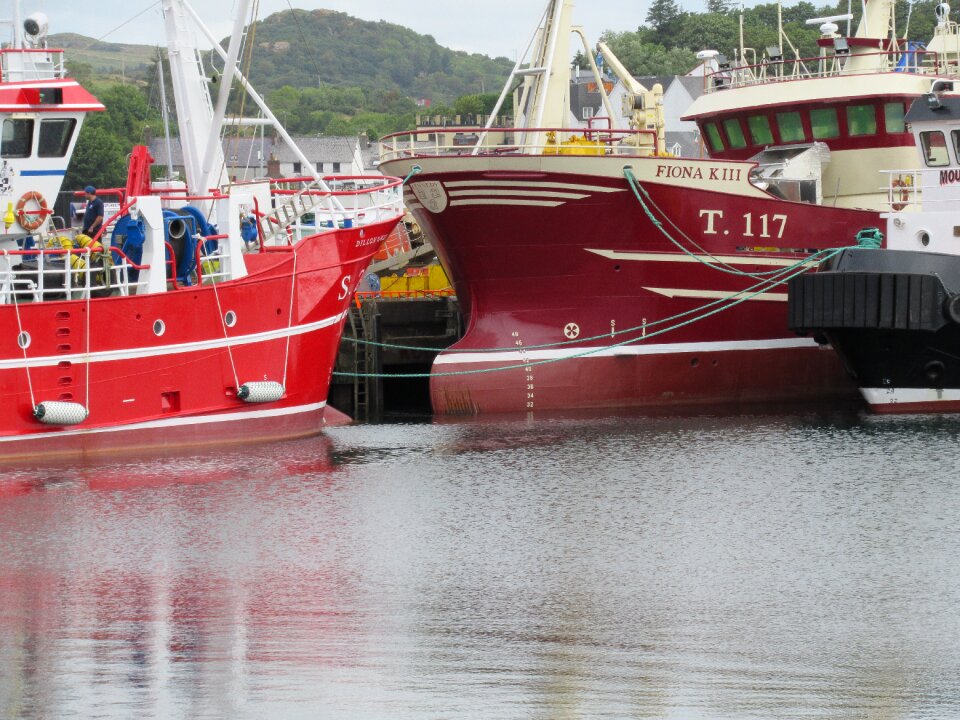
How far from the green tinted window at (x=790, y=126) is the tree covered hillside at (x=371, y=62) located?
148473 mm

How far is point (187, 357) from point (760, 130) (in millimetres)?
11305

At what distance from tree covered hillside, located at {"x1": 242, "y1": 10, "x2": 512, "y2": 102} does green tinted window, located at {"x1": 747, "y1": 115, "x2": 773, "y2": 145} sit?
486 feet

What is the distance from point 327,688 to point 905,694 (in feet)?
12.5

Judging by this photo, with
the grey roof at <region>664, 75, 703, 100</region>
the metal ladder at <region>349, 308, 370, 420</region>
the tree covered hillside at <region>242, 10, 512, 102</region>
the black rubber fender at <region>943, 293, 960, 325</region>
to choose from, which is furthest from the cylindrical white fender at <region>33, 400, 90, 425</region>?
the tree covered hillside at <region>242, 10, 512, 102</region>

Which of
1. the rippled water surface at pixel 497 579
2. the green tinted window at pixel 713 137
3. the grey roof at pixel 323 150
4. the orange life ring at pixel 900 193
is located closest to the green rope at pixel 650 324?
the orange life ring at pixel 900 193

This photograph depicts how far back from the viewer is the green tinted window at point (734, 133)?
2606 cm

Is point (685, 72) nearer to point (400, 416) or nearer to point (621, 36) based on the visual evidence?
point (621, 36)

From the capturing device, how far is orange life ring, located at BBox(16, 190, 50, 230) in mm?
19641

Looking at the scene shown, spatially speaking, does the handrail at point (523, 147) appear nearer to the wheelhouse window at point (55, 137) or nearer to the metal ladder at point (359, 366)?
the metal ladder at point (359, 366)

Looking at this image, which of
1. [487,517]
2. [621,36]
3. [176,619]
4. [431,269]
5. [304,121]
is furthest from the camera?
[304,121]

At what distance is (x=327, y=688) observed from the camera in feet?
33.0

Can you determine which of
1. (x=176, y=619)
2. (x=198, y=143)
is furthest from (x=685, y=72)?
(x=176, y=619)

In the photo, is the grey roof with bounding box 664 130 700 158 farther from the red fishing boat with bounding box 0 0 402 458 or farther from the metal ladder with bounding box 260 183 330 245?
the red fishing boat with bounding box 0 0 402 458

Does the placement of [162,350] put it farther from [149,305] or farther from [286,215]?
[286,215]
